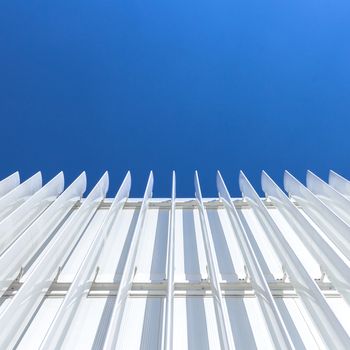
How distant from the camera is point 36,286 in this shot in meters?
2.19

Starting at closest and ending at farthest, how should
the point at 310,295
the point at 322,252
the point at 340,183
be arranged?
the point at 310,295 → the point at 322,252 → the point at 340,183

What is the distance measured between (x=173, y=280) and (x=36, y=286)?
85 centimetres

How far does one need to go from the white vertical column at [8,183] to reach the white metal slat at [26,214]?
0.42m

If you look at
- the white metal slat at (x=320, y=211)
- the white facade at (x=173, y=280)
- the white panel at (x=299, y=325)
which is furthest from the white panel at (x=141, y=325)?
the white metal slat at (x=320, y=211)

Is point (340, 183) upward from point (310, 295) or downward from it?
upward

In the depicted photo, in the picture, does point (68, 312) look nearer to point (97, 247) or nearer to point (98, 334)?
point (98, 334)

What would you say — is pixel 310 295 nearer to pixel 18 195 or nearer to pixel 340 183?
pixel 340 183

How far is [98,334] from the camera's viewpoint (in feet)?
6.80

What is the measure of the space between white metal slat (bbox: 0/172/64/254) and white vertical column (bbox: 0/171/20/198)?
1.39 feet

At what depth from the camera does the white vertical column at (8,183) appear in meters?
3.70

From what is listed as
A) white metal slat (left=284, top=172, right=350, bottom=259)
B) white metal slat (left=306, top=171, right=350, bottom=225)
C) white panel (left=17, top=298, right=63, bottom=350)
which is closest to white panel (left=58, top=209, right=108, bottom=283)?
white panel (left=17, top=298, right=63, bottom=350)

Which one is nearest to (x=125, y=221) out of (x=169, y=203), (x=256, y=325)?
(x=169, y=203)

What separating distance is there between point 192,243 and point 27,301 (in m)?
1.70

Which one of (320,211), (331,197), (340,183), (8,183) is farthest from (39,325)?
Result: (340,183)
